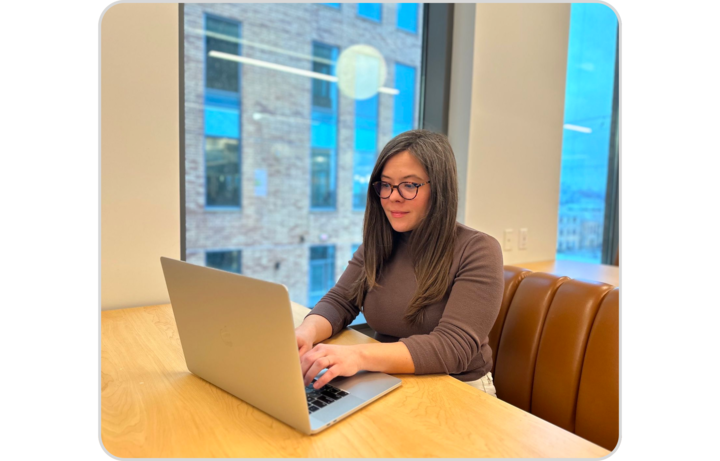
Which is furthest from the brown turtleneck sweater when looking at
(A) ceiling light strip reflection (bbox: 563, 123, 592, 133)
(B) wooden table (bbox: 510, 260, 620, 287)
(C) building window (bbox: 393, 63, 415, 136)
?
(A) ceiling light strip reflection (bbox: 563, 123, 592, 133)

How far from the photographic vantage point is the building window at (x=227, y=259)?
11.6 feet

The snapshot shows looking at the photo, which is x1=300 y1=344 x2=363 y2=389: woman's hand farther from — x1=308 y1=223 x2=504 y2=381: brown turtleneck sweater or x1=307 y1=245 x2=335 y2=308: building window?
x1=307 y1=245 x2=335 y2=308: building window

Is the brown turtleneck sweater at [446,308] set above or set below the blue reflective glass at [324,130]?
below

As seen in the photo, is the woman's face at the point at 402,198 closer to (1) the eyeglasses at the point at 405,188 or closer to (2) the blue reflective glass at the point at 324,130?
(1) the eyeglasses at the point at 405,188

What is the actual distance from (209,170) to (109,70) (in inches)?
93.3

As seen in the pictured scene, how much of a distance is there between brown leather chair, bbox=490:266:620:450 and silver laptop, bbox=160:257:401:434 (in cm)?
57

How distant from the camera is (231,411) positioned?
0.78m

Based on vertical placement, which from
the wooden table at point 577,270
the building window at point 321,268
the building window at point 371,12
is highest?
the building window at point 371,12

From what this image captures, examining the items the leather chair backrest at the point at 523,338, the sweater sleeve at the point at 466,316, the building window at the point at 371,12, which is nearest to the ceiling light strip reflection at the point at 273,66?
the building window at the point at 371,12

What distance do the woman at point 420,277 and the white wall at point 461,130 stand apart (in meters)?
0.66

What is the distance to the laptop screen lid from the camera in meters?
0.69

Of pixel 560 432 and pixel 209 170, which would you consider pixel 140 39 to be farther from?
pixel 209 170

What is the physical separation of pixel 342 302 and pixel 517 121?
4.90 ft

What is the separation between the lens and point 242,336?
29.8 inches
